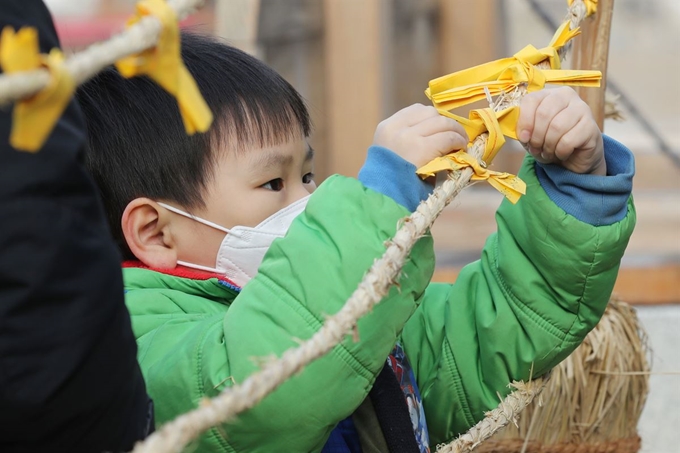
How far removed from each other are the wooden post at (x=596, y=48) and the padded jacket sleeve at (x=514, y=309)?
0.31m

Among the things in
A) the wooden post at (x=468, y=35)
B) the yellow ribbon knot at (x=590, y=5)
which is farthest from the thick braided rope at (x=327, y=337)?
the wooden post at (x=468, y=35)

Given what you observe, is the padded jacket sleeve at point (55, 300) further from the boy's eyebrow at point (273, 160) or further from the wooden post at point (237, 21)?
the wooden post at point (237, 21)

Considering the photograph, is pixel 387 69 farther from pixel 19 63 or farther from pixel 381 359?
pixel 19 63

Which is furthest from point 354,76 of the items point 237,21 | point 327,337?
point 327,337

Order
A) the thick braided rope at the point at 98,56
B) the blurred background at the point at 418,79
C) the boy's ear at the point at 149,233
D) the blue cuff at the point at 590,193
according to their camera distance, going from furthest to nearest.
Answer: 1. the blurred background at the point at 418,79
2. the boy's ear at the point at 149,233
3. the blue cuff at the point at 590,193
4. the thick braided rope at the point at 98,56

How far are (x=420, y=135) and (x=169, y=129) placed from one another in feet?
1.28

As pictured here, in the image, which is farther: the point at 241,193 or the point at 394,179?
the point at 241,193

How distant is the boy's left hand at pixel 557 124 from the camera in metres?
1.07

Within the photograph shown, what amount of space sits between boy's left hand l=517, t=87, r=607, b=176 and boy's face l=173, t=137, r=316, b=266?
0.31m

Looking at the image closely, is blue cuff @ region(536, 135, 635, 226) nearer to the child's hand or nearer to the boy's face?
the child's hand

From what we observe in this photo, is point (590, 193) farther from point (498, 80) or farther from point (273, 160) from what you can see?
point (273, 160)

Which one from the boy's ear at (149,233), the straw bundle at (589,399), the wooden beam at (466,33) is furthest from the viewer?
the wooden beam at (466,33)

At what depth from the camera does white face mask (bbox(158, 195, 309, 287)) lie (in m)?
1.23

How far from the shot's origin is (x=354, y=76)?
3.62 m
